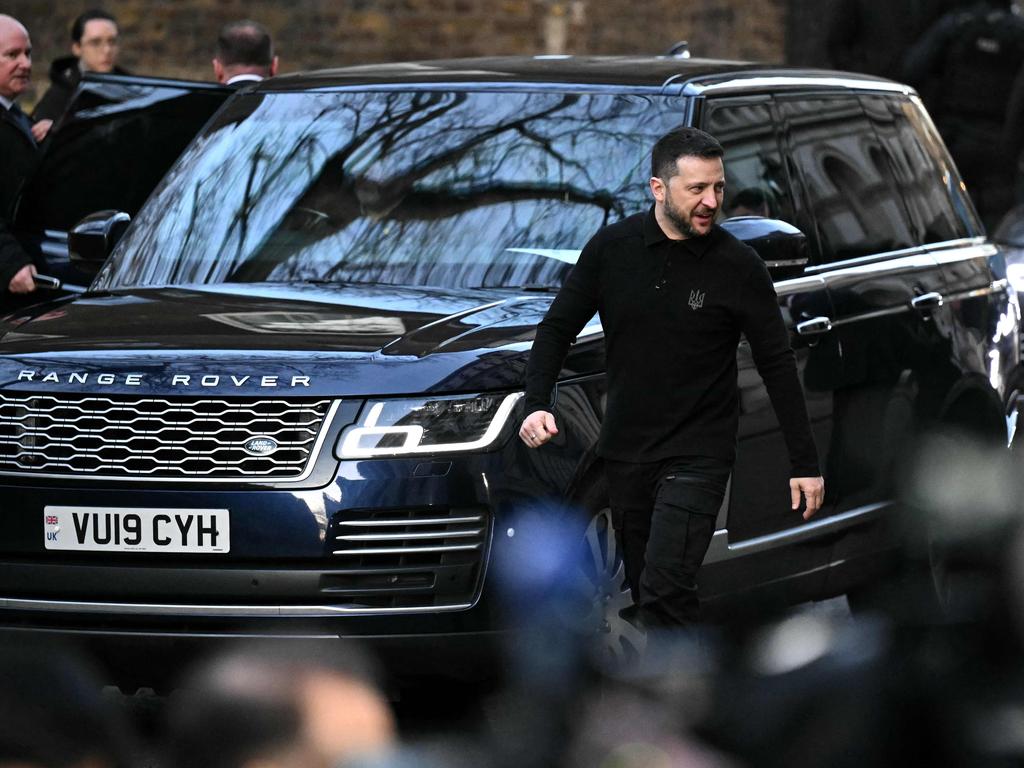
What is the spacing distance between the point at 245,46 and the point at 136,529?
603 cm

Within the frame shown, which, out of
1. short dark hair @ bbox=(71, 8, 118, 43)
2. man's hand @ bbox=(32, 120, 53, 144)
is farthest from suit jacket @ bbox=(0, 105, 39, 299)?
short dark hair @ bbox=(71, 8, 118, 43)

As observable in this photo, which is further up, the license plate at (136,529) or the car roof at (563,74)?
the car roof at (563,74)

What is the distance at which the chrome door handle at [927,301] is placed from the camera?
733cm

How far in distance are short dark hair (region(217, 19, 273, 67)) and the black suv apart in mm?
3769

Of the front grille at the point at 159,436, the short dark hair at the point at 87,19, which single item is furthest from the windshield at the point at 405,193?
the short dark hair at the point at 87,19

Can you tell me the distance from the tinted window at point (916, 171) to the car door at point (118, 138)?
275 cm

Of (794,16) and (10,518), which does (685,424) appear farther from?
(794,16)

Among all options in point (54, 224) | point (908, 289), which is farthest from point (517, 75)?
point (54, 224)

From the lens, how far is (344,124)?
21.9 ft

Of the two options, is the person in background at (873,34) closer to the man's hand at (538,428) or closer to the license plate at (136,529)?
the man's hand at (538,428)

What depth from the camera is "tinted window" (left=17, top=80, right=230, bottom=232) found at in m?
8.99

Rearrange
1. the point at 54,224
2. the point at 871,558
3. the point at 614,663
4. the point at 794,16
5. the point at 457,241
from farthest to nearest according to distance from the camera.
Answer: the point at 794,16 → the point at 54,224 → the point at 871,558 → the point at 457,241 → the point at 614,663

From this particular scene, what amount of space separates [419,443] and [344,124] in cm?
190

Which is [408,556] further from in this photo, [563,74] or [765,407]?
[563,74]
